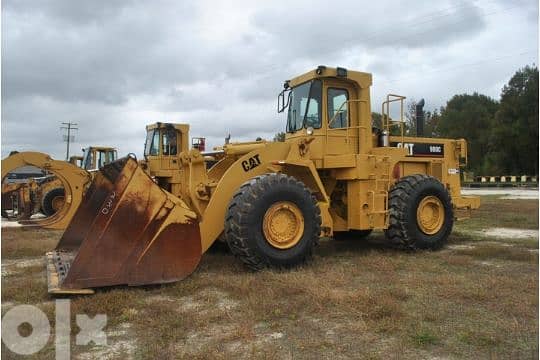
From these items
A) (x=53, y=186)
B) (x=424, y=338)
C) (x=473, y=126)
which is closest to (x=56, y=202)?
(x=53, y=186)

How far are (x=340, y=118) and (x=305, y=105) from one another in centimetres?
64

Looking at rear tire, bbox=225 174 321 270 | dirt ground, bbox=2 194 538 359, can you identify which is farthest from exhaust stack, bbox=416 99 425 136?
rear tire, bbox=225 174 321 270

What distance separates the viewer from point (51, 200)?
18.5 meters

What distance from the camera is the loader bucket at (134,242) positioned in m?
5.93

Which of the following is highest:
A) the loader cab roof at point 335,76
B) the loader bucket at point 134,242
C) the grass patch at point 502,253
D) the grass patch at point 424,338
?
the loader cab roof at point 335,76

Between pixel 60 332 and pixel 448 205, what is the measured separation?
23.0 feet

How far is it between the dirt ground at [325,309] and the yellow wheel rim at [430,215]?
0.74 meters

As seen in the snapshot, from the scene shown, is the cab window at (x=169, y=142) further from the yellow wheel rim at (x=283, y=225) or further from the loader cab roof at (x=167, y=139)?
the yellow wheel rim at (x=283, y=225)

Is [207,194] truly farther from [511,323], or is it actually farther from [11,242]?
[11,242]

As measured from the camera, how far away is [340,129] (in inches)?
350

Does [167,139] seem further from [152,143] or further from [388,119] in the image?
[388,119]

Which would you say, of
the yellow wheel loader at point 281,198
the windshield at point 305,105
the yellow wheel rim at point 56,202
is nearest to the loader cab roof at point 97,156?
the yellow wheel rim at point 56,202

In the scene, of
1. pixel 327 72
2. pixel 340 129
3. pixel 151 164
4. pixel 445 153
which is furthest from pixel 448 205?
pixel 151 164

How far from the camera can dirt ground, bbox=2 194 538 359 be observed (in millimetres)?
4316
